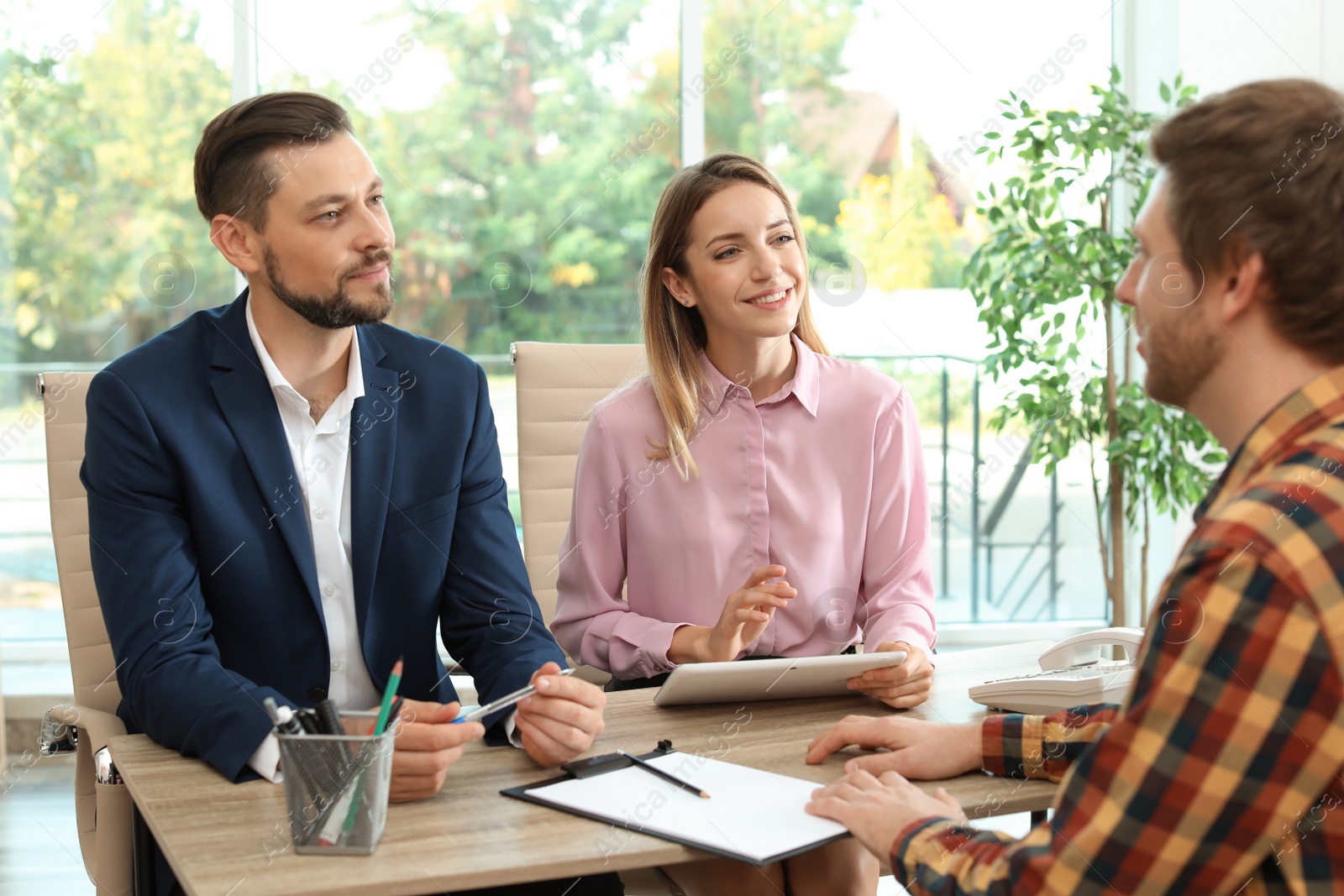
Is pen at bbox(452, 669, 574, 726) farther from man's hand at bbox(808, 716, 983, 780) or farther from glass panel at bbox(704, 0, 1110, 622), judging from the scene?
glass panel at bbox(704, 0, 1110, 622)

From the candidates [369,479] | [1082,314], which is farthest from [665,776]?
[1082,314]

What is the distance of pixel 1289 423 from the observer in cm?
89

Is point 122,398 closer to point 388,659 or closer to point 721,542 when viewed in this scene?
point 388,659

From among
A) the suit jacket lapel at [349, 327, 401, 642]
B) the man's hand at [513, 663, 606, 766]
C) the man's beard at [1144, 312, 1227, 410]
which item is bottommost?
the man's hand at [513, 663, 606, 766]

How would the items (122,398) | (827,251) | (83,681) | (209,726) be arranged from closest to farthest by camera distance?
(209,726), (122,398), (83,681), (827,251)

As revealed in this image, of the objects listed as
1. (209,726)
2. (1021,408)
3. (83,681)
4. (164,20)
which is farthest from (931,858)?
(164,20)

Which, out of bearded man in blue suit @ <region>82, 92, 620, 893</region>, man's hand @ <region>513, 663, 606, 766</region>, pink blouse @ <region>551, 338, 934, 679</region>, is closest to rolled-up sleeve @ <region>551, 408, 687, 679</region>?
pink blouse @ <region>551, 338, 934, 679</region>

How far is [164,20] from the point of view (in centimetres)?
367

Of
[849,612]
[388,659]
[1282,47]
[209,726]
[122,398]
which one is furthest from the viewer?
[1282,47]

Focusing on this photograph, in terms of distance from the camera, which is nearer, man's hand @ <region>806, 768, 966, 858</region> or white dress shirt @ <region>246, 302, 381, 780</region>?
man's hand @ <region>806, 768, 966, 858</region>

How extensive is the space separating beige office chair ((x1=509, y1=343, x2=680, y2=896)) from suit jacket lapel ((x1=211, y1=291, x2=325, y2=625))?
28.7 inches

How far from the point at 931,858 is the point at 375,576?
0.91 metres

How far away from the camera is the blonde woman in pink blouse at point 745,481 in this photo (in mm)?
1890

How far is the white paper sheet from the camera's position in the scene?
3.37ft
